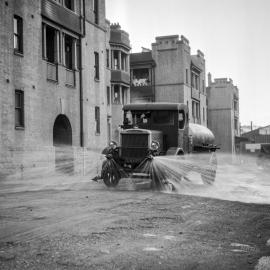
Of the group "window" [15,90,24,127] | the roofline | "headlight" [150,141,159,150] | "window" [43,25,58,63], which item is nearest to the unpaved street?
"headlight" [150,141,159,150]

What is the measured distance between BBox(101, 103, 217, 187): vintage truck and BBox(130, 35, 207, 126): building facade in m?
29.3

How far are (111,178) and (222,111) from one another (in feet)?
173

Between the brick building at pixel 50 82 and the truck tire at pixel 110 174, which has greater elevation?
the brick building at pixel 50 82

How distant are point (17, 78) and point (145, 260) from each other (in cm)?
1645

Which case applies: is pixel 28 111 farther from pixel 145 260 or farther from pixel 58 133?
pixel 145 260

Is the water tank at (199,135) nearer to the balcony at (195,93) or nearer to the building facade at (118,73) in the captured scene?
the building facade at (118,73)

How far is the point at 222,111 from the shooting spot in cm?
6725

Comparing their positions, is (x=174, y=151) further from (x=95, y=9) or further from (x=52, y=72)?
(x=95, y=9)

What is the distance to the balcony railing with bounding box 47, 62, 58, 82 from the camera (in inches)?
944

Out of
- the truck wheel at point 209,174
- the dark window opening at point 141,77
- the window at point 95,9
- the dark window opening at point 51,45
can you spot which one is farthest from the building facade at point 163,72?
the truck wheel at point 209,174

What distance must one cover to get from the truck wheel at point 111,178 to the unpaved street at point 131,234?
169 inches

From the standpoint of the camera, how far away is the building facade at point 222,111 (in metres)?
66.6

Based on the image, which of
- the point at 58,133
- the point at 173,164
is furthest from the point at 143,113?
the point at 58,133

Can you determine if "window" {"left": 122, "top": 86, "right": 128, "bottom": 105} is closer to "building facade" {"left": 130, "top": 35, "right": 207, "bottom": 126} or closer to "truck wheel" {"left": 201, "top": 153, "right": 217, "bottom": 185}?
"building facade" {"left": 130, "top": 35, "right": 207, "bottom": 126}
